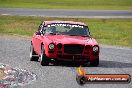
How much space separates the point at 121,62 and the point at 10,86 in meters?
7.98

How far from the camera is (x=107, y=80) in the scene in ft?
15.1

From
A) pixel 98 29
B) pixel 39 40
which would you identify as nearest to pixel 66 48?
pixel 39 40

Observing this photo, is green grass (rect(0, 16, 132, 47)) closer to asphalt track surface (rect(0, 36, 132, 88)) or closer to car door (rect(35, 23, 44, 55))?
asphalt track surface (rect(0, 36, 132, 88))

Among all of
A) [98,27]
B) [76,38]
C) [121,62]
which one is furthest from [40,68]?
[98,27]

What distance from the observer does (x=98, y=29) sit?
35.0 m

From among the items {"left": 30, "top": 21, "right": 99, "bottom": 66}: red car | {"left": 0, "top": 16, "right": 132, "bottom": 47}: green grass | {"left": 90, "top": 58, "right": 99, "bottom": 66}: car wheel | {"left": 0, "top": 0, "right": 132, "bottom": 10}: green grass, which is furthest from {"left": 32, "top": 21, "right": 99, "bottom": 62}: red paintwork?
{"left": 0, "top": 0, "right": 132, "bottom": 10}: green grass

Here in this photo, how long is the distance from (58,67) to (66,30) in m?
2.23

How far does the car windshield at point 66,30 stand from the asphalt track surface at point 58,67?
4.06ft

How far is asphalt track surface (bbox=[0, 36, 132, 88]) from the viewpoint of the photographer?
35.6ft

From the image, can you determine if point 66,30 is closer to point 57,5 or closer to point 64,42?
point 64,42

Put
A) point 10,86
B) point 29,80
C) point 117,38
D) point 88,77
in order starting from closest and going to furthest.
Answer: point 88,77 → point 10,86 → point 29,80 → point 117,38

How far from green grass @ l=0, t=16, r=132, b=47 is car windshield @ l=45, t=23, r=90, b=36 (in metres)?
10.2

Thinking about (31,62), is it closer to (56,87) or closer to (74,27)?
(74,27)

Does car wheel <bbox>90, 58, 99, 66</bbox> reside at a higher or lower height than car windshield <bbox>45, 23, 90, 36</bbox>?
lower
